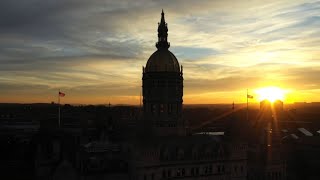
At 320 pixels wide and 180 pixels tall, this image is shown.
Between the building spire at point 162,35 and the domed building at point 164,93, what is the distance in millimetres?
1331

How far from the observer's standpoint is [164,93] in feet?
255

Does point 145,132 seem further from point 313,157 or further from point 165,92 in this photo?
point 313,157

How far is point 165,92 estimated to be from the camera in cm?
7769

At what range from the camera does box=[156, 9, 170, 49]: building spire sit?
8038 centimetres

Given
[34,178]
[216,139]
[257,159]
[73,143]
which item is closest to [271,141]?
[257,159]

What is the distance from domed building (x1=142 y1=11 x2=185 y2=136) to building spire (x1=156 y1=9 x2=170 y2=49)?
133 cm

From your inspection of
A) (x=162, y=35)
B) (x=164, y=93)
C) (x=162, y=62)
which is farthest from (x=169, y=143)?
(x=162, y=35)

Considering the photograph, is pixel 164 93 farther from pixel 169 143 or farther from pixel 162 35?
pixel 169 143

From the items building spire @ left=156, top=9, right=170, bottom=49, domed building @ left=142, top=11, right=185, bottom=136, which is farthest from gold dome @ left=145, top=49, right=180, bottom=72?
building spire @ left=156, top=9, right=170, bottom=49

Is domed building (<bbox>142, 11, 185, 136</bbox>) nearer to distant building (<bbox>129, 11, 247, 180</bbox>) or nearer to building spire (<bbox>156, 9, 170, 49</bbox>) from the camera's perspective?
distant building (<bbox>129, 11, 247, 180</bbox>)

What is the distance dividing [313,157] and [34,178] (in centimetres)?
6304

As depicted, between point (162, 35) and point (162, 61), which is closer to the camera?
point (162, 61)

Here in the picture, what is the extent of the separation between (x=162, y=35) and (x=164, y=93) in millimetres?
10240

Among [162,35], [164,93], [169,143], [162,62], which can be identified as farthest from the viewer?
[162,35]
